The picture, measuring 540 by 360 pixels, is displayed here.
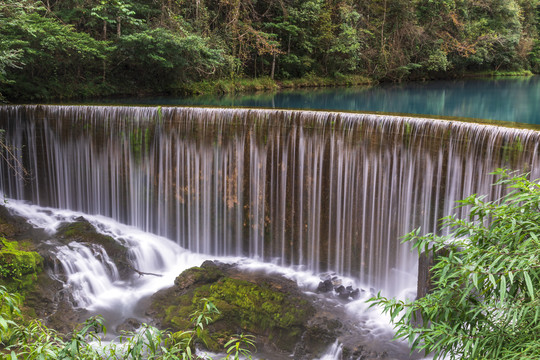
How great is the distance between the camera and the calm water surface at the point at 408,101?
1455 centimetres

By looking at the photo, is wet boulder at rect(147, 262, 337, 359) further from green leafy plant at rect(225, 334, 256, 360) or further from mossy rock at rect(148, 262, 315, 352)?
green leafy plant at rect(225, 334, 256, 360)

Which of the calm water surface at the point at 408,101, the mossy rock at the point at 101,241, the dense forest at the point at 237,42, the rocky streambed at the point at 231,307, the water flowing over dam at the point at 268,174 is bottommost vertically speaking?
the rocky streambed at the point at 231,307

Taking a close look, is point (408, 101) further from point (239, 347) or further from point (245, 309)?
point (239, 347)

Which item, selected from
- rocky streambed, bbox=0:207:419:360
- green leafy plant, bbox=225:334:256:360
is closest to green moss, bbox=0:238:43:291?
rocky streambed, bbox=0:207:419:360

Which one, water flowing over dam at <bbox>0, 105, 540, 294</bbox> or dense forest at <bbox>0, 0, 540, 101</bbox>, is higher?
dense forest at <bbox>0, 0, 540, 101</bbox>

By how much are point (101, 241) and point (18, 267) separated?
5.74 ft

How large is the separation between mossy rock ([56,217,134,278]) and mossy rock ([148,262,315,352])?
1112 millimetres

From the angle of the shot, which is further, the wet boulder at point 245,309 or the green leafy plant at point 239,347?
the wet boulder at point 245,309

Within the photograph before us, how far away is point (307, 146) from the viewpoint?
32.2ft

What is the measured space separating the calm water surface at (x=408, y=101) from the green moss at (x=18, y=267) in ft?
21.1

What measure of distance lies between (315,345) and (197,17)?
43.5ft

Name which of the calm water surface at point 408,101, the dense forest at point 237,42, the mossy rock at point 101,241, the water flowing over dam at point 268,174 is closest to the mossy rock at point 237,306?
the mossy rock at point 101,241

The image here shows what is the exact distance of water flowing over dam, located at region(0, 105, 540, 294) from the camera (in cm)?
855

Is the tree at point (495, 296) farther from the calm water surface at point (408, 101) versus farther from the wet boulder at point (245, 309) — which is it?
the calm water surface at point (408, 101)
